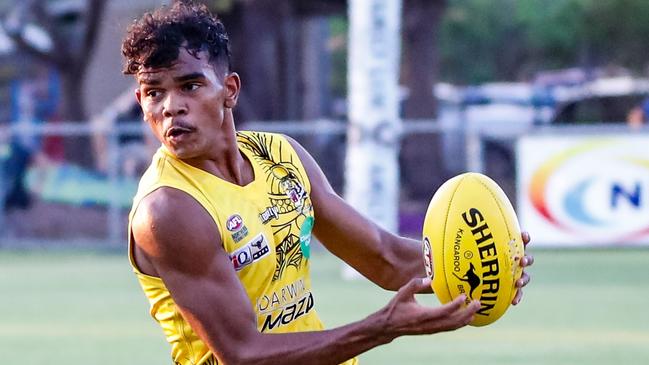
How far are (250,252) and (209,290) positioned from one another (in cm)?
26

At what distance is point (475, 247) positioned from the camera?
5328mm

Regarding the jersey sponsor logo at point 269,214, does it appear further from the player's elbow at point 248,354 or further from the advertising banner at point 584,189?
the advertising banner at point 584,189

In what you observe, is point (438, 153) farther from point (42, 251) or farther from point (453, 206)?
point (453, 206)

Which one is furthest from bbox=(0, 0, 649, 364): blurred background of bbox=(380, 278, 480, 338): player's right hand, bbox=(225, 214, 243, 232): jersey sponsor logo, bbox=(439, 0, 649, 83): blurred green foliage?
bbox=(439, 0, 649, 83): blurred green foliage

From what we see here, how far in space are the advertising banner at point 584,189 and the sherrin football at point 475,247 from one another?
43.4ft

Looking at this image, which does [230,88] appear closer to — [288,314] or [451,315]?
[288,314]

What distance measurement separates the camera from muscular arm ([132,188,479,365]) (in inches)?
200

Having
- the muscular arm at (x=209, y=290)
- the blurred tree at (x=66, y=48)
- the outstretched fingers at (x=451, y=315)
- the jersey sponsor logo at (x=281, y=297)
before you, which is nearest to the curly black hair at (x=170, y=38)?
the muscular arm at (x=209, y=290)

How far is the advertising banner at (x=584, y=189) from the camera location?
1847cm

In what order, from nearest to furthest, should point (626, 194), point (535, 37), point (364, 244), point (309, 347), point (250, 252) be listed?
point (309, 347), point (250, 252), point (364, 244), point (626, 194), point (535, 37)

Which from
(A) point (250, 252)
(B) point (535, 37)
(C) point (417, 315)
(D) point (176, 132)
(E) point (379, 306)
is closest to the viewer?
(C) point (417, 315)

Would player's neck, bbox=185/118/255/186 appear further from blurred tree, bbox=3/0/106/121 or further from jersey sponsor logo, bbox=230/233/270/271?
blurred tree, bbox=3/0/106/121

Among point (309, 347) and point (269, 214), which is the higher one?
point (269, 214)

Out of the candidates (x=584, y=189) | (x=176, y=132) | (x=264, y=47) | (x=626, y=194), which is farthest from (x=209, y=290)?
(x=264, y=47)
